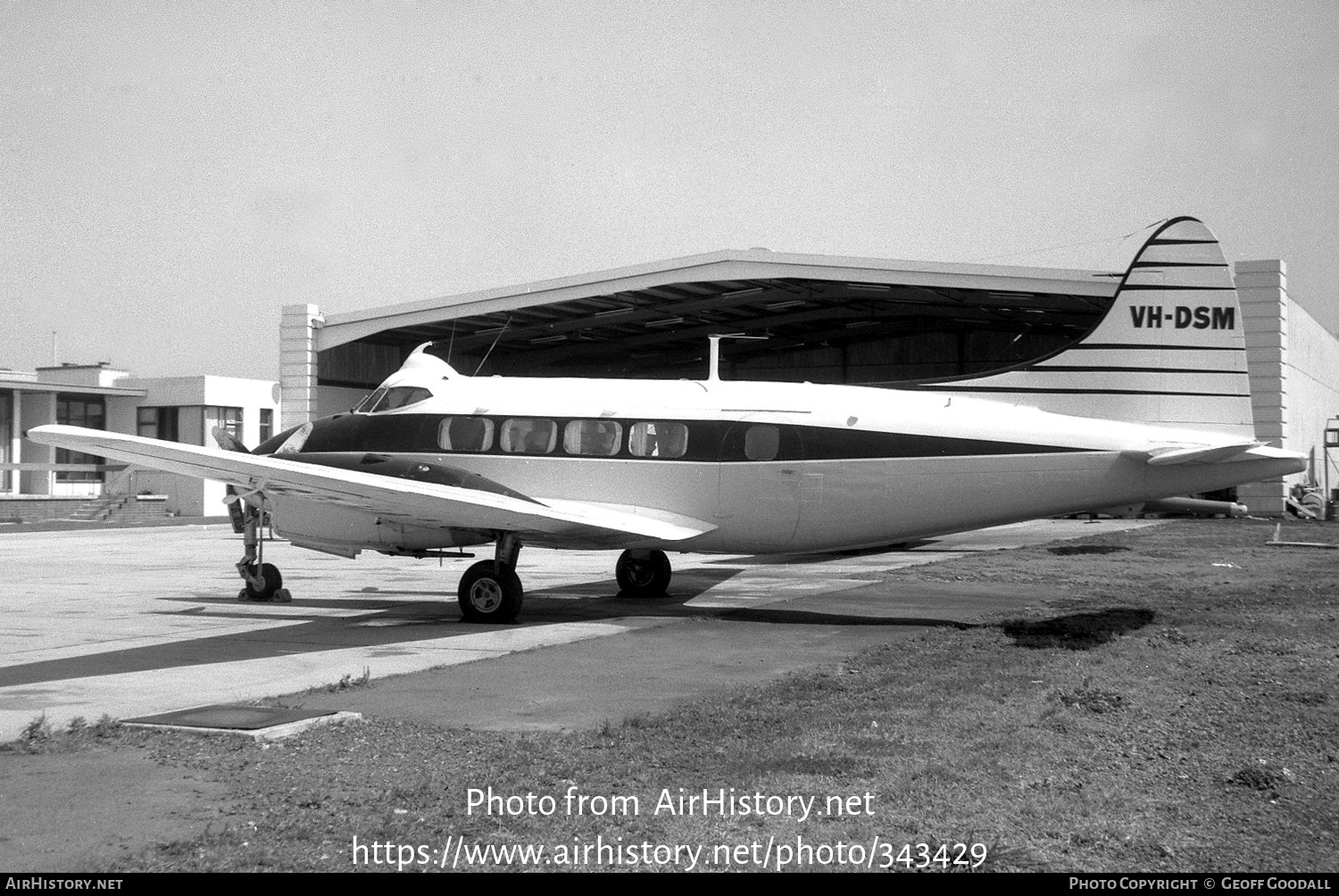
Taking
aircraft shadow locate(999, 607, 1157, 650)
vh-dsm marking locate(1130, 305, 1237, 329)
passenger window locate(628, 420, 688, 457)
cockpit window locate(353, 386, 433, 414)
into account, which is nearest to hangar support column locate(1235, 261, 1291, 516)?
vh-dsm marking locate(1130, 305, 1237, 329)

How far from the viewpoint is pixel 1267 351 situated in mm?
48219

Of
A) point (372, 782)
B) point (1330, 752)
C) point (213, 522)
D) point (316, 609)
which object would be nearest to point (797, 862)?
point (372, 782)

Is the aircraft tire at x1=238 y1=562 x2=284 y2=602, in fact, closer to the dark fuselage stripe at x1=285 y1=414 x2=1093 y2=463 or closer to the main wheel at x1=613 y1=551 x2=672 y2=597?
the dark fuselage stripe at x1=285 y1=414 x2=1093 y2=463

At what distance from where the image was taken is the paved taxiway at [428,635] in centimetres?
1028

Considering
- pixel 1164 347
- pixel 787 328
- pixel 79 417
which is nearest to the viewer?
pixel 1164 347

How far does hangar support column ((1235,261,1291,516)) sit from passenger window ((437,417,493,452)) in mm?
39126

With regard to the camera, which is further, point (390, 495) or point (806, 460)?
point (806, 460)

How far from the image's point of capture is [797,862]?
584 centimetres

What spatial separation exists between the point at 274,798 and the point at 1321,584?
754 inches

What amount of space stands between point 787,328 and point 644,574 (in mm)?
→ 36291

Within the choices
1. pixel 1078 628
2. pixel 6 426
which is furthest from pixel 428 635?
pixel 6 426

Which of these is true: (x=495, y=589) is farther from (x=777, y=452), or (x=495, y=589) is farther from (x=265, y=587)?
(x=265, y=587)

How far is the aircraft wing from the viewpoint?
13.3 meters
